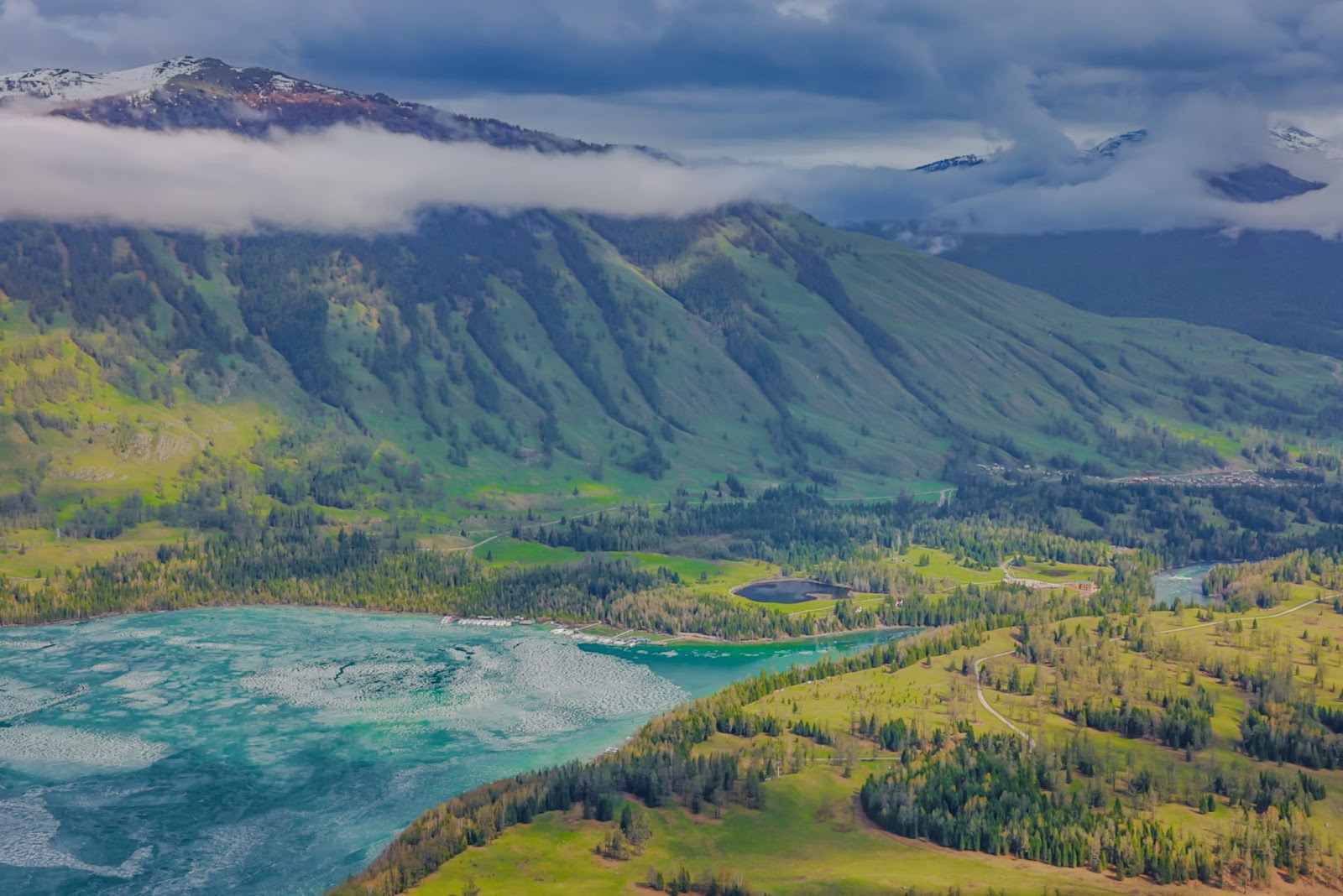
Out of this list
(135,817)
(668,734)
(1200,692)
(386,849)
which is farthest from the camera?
(1200,692)

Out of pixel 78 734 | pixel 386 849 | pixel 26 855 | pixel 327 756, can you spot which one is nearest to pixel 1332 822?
pixel 386 849

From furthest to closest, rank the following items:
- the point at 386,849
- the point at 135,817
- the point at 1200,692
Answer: the point at 1200,692
the point at 135,817
the point at 386,849

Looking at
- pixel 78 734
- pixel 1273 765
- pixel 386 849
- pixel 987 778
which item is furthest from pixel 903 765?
pixel 78 734

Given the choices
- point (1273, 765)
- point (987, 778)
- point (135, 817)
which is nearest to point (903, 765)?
point (987, 778)

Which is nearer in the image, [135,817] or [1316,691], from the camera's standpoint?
[135,817]

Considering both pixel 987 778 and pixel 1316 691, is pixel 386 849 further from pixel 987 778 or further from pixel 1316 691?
pixel 1316 691

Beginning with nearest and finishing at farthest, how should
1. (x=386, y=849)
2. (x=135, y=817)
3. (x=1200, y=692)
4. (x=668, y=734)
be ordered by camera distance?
(x=386, y=849) → (x=135, y=817) → (x=668, y=734) → (x=1200, y=692)

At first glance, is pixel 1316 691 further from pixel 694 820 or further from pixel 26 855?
pixel 26 855

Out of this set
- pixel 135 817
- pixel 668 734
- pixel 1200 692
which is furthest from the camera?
pixel 1200 692

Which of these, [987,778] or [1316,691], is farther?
[1316,691]
